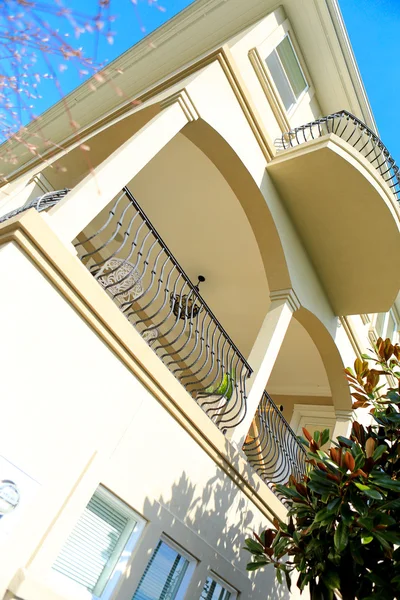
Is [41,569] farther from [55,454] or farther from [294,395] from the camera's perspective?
[294,395]

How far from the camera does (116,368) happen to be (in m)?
3.46

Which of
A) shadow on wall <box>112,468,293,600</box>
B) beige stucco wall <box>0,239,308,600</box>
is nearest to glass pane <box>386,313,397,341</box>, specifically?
shadow on wall <box>112,468,293,600</box>

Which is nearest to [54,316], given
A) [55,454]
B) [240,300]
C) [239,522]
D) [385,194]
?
[55,454]

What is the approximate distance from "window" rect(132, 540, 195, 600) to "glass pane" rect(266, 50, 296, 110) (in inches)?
278

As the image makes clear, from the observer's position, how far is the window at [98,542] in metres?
3.06

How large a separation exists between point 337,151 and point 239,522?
4.63 m

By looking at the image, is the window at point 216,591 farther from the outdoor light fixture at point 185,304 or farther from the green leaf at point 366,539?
the outdoor light fixture at point 185,304

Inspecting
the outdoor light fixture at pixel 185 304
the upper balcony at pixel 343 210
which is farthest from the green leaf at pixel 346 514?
the upper balcony at pixel 343 210

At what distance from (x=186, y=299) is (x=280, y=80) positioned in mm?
4971

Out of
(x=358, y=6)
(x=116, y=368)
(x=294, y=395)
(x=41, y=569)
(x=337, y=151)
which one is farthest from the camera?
(x=294, y=395)

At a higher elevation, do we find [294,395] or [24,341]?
[294,395]

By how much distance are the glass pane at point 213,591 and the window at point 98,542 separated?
1.07 metres

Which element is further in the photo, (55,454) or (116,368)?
(116,368)

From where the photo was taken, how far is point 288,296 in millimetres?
5898
